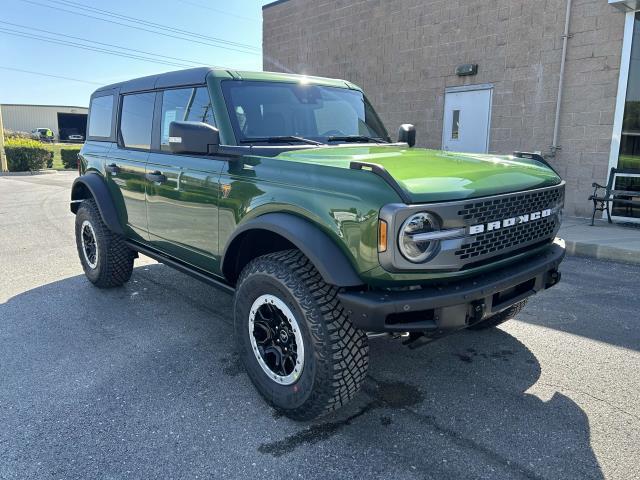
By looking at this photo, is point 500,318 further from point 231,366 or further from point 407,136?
point 231,366

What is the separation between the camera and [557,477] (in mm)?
2250

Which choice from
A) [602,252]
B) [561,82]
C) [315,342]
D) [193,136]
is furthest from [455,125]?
[315,342]

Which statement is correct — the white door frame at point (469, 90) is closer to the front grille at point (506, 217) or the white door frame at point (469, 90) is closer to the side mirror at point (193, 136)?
the front grille at point (506, 217)

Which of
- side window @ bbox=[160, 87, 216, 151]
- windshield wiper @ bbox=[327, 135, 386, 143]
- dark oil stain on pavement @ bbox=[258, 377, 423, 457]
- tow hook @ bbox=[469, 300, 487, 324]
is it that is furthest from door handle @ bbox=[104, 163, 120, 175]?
tow hook @ bbox=[469, 300, 487, 324]

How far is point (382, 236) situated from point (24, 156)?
2311cm

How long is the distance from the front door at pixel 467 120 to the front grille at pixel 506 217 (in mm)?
7432

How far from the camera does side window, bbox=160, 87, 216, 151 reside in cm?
346

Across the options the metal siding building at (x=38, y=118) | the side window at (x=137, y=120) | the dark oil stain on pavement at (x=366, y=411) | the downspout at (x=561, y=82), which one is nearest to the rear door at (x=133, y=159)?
the side window at (x=137, y=120)

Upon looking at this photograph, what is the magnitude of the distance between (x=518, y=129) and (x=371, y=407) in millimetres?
8282

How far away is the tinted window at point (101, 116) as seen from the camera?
4.95 meters

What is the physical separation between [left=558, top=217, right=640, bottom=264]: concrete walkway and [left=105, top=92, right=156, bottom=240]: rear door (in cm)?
578

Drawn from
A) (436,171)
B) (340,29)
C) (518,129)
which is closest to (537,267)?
(436,171)

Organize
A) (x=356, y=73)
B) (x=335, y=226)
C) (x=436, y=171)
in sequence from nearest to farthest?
(x=335, y=226) → (x=436, y=171) → (x=356, y=73)

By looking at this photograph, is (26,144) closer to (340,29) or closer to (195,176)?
(340,29)
